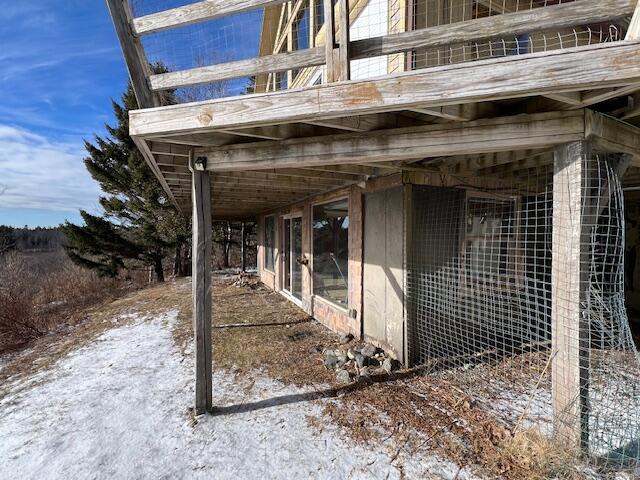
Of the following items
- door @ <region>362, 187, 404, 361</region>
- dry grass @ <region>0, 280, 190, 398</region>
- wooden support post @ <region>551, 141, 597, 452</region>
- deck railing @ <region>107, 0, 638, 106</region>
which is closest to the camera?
deck railing @ <region>107, 0, 638, 106</region>

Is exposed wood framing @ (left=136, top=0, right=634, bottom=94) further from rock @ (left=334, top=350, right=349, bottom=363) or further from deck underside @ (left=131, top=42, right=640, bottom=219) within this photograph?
rock @ (left=334, top=350, right=349, bottom=363)

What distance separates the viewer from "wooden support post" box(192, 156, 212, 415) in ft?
9.59

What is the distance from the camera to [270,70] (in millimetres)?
2234

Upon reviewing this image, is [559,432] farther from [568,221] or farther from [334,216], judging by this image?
[334,216]

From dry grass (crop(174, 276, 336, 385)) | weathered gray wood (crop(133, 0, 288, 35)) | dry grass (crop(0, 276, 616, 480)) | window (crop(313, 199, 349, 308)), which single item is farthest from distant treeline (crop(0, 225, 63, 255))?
weathered gray wood (crop(133, 0, 288, 35))

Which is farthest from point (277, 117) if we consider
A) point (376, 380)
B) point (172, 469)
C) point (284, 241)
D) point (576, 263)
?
point (284, 241)

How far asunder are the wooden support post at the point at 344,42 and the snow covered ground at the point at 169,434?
2.71 meters

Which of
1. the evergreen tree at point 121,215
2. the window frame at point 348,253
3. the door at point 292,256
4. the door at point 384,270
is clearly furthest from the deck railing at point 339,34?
the evergreen tree at point 121,215

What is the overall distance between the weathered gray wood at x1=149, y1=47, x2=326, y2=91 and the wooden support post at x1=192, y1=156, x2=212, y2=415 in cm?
73

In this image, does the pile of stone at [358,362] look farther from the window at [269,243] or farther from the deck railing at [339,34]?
the window at [269,243]

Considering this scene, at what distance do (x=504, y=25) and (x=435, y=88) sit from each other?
59cm

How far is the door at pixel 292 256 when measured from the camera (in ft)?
23.9

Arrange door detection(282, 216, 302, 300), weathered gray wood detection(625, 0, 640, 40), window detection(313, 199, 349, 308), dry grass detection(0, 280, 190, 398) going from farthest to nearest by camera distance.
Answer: door detection(282, 216, 302, 300), window detection(313, 199, 349, 308), dry grass detection(0, 280, 190, 398), weathered gray wood detection(625, 0, 640, 40)

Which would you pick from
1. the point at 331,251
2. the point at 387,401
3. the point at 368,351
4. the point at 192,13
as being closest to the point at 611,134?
the point at 387,401
